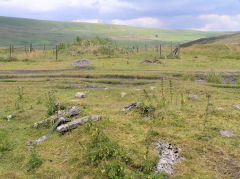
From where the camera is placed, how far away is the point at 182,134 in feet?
19.1

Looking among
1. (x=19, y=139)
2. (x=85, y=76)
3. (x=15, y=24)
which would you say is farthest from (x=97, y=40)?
(x=15, y=24)

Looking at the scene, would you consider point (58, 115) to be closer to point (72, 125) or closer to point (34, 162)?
point (72, 125)

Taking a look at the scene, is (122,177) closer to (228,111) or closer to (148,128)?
(148,128)

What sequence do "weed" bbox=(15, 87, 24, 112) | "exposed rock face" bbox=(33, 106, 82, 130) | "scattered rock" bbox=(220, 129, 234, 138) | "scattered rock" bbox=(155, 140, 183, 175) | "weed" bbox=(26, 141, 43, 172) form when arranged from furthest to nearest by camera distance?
"weed" bbox=(15, 87, 24, 112)
"exposed rock face" bbox=(33, 106, 82, 130)
"scattered rock" bbox=(220, 129, 234, 138)
"weed" bbox=(26, 141, 43, 172)
"scattered rock" bbox=(155, 140, 183, 175)

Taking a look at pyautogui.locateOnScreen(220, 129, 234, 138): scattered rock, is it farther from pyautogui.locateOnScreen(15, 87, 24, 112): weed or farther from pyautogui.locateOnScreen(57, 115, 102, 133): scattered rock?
pyautogui.locateOnScreen(15, 87, 24, 112): weed

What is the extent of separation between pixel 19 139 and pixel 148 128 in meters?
3.95

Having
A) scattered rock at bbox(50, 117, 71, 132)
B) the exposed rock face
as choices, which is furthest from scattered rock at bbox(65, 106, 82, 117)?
scattered rock at bbox(50, 117, 71, 132)

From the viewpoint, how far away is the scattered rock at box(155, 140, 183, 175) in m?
4.65

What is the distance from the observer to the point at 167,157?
5.01m

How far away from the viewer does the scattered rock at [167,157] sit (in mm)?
4652

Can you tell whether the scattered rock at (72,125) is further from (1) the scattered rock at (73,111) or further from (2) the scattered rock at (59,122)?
(1) the scattered rock at (73,111)

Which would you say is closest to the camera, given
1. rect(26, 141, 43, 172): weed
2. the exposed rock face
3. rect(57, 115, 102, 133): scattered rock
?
rect(26, 141, 43, 172): weed

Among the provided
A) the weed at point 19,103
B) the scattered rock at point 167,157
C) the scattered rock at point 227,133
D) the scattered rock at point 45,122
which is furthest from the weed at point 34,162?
the scattered rock at point 227,133

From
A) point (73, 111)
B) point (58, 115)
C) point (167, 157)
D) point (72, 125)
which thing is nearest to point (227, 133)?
point (167, 157)
